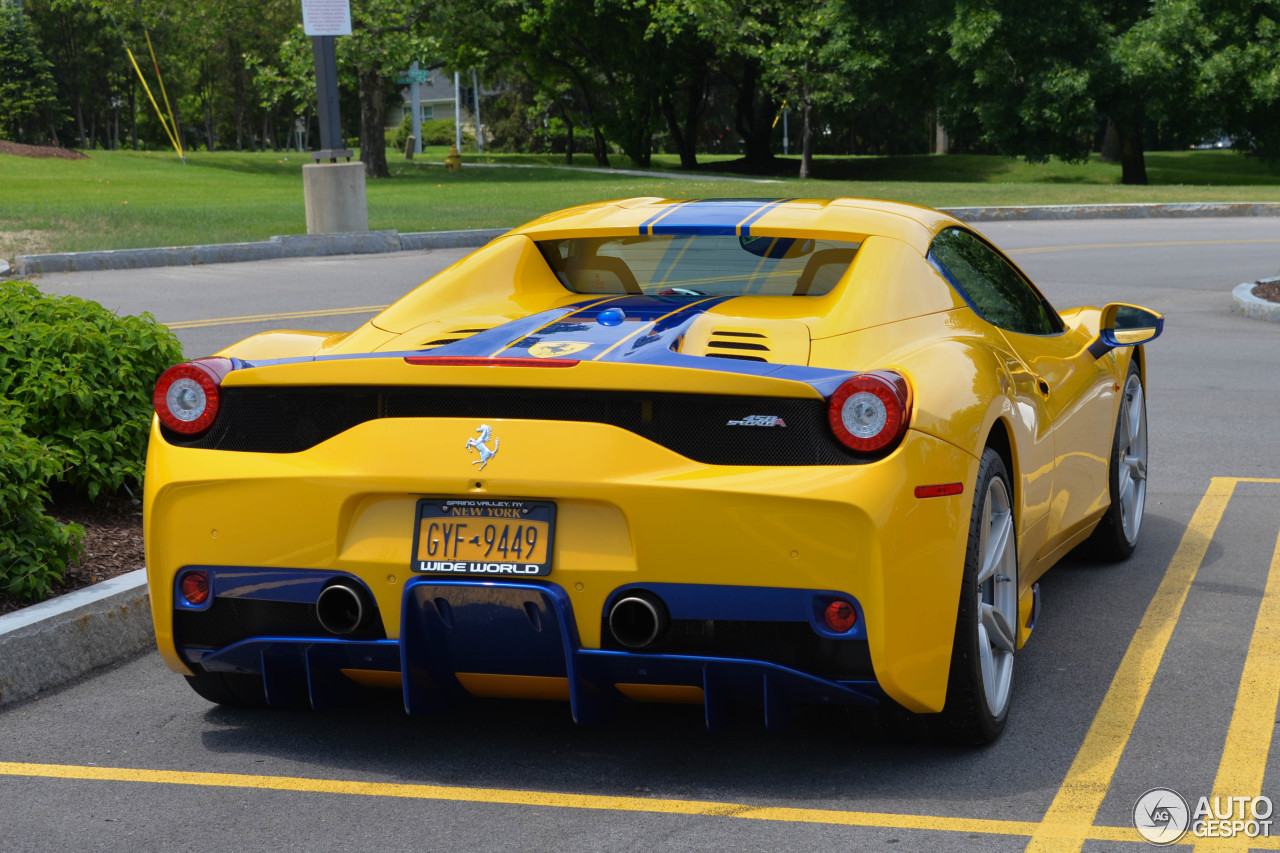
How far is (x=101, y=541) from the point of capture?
18.4ft

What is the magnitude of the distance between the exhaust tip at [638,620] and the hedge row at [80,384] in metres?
2.65

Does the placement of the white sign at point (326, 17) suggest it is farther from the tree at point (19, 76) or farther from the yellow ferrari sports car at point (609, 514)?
the tree at point (19, 76)

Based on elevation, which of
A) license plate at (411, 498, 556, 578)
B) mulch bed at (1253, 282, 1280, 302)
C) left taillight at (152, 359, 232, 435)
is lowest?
mulch bed at (1253, 282, 1280, 302)

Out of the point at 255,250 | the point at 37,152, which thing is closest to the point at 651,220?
the point at 255,250

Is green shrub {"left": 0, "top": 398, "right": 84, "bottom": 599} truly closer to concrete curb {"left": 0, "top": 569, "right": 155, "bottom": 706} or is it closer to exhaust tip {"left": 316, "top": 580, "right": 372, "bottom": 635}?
concrete curb {"left": 0, "top": 569, "right": 155, "bottom": 706}

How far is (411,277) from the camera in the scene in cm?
1722

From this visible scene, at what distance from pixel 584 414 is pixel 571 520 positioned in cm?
25

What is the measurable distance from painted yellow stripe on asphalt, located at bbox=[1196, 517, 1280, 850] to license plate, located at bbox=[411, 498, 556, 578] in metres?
1.66

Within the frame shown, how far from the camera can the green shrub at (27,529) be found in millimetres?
4758

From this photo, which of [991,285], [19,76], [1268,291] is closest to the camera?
[991,285]

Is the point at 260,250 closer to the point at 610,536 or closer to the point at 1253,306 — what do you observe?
the point at 1253,306

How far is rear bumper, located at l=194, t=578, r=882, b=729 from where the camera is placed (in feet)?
11.1

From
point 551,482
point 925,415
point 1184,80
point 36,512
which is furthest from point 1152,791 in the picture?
point 1184,80

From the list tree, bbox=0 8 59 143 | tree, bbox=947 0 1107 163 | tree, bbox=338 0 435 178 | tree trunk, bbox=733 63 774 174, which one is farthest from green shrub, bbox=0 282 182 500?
tree, bbox=0 8 59 143
